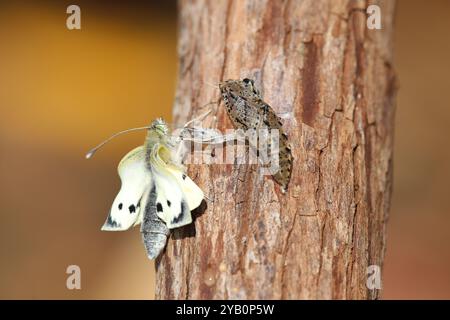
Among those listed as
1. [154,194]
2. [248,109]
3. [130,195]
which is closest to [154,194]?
[154,194]

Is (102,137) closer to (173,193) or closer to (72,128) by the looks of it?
(72,128)

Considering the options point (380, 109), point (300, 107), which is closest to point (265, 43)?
point (300, 107)

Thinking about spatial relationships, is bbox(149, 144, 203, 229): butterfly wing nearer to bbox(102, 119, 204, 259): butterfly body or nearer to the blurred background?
bbox(102, 119, 204, 259): butterfly body

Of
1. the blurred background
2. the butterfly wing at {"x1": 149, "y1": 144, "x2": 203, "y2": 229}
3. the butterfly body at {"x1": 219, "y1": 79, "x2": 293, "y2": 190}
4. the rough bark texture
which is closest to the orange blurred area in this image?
the blurred background

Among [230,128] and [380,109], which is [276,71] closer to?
[230,128]

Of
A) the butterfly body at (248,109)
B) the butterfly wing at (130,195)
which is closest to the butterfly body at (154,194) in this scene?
the butterfly wing at (130,195)

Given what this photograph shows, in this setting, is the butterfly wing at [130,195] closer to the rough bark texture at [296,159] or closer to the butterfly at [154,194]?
the butterfly at [154,194]
